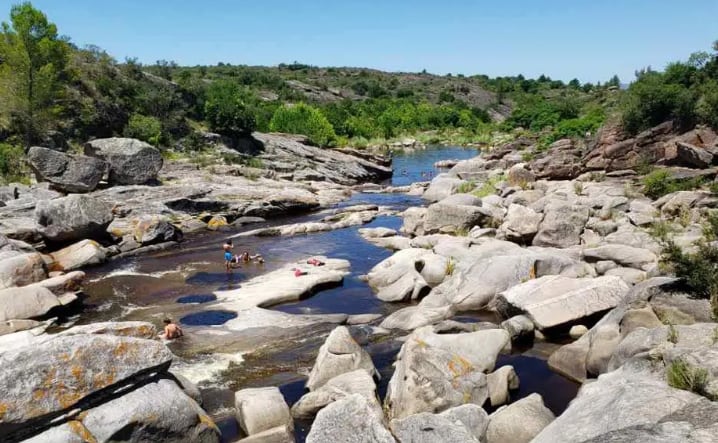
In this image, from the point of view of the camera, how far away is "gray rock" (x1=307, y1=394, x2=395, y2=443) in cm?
1030

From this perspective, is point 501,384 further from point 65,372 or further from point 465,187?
point 465,187

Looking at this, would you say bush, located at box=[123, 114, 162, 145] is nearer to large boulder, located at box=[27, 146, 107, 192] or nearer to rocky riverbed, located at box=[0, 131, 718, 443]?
rocky riverbed, located at box=[0, 131, 718, 443]

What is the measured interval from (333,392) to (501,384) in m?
4.23

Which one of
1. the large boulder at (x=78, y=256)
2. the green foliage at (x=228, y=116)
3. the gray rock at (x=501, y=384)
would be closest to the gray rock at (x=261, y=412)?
the gray rock at (x=501, y=384)

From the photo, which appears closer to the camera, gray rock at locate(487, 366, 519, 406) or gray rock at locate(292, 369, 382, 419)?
gray rock at locate(292, 369, 382, 419)

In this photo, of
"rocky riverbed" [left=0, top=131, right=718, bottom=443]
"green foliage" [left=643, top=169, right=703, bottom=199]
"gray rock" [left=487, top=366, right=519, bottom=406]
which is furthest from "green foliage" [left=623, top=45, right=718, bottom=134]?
"gray rock" [left=487, top=366, right=519, bottom=406]

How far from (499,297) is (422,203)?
1102 inches

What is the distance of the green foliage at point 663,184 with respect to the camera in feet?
97.6

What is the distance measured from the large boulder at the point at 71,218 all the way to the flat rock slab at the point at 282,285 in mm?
11437

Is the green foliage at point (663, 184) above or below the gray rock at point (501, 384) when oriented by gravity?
above

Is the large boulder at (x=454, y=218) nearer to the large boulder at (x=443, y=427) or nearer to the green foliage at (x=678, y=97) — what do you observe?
the green foliage at (x=678, y=97)

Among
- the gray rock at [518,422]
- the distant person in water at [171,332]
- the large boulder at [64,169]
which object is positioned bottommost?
the distant person in water at [171,332]

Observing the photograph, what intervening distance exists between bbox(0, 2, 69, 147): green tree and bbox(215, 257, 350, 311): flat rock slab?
109 ft

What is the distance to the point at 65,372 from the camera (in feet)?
36.0
